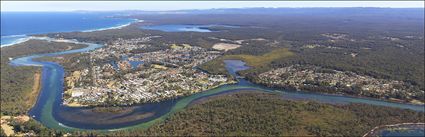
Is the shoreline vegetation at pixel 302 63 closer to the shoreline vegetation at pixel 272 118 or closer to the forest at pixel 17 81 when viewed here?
the shoreline vegetation at pixel 272 118

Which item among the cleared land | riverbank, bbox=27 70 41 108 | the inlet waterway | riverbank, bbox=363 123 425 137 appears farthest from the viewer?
the cleared land

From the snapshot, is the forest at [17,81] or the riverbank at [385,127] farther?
the forest at [17,81]

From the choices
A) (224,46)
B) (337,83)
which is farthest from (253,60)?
(337,83)

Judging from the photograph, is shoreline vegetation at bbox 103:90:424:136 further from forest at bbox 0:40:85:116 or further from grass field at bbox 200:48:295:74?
grass field at bbox 200:48:295:74

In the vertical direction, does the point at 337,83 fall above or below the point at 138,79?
below

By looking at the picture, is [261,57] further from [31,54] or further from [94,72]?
[31,54]

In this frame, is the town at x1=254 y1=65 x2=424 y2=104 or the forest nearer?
the forest

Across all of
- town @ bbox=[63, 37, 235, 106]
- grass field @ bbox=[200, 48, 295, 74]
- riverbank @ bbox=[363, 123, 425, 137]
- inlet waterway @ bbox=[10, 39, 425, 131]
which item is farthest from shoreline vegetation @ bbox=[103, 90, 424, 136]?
grass field @ bbox=[200, 48, 295, 74]

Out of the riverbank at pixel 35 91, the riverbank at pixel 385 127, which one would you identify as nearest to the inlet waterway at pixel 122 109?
the riverbank at pixel 35 91

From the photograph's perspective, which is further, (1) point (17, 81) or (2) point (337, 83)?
(1) point (17, 81)

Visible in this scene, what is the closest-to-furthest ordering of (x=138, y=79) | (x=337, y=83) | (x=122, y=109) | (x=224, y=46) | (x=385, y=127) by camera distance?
(x=385, y=127), (x=122, y=109), (x=337, y=83), (x=138, y=79), (x=224, y=46)

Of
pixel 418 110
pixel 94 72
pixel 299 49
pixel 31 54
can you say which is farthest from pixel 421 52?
pixel 31 54

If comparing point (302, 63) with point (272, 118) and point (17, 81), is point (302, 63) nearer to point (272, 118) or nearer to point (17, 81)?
point (272, 118)
